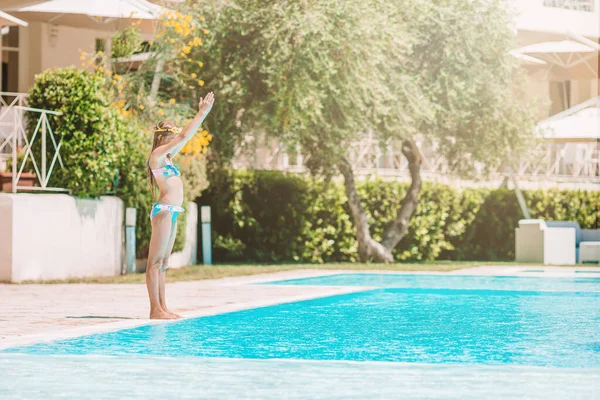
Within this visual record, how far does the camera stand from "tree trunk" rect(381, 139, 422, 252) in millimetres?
22594

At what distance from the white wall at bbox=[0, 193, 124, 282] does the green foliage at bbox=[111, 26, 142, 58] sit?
11.4 ft

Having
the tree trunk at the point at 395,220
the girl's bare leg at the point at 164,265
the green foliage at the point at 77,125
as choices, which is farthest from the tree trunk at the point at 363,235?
the girl's bare leg at the point at 164,265

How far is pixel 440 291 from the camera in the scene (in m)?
14.1

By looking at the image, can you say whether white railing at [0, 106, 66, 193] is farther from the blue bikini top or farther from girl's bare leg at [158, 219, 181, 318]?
the blue bikini top

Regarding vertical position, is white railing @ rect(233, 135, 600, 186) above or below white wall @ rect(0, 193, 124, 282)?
above

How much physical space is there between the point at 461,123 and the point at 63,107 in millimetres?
8758

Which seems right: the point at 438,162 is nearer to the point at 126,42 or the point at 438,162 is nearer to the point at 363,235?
the point at 363,235

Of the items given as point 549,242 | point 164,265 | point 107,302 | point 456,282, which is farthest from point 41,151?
point 549,242

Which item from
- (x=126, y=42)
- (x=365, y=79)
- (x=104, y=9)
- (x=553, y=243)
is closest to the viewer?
(x=104, y=9)

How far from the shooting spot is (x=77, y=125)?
52.2 feet

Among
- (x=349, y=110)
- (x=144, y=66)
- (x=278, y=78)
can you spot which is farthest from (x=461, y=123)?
(x=144, y=66)

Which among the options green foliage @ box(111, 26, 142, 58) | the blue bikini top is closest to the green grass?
green foliage @ box(111, 26, 142, 58)

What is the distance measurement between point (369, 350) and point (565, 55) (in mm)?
23515

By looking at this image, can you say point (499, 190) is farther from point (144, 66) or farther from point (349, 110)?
point (144, 66)
